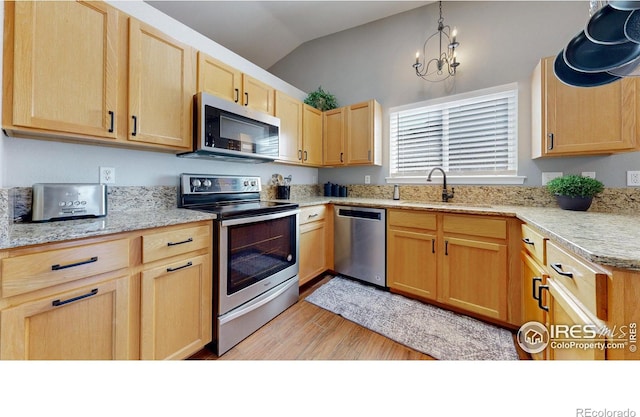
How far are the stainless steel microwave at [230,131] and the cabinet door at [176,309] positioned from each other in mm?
860

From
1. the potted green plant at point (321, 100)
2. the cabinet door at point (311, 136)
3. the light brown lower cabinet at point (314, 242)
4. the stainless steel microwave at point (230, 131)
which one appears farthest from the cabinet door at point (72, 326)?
the potted green plant at point (321, 100)

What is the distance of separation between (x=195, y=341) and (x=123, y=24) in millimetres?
1948

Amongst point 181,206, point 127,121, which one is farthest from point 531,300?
point 127,121

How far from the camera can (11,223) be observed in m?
1.15

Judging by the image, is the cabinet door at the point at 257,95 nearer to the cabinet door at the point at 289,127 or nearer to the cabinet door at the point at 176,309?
the cabinet door at the point at 289,127

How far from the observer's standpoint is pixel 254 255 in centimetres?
169


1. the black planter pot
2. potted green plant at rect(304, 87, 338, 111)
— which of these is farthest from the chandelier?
the black planter pot

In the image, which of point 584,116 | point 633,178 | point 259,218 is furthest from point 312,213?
point 633,178

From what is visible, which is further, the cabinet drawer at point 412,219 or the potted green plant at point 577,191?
the cabinet drawer at point 412,219

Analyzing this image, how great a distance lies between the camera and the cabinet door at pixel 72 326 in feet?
2.72

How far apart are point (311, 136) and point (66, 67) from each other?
2124 millimetres

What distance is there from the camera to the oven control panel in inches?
72.0

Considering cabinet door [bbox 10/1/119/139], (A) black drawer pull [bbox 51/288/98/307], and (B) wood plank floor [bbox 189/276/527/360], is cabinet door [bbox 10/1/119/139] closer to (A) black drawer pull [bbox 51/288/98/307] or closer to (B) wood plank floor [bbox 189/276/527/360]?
(A) black drawer pull [bbox 51/288/98/307]
